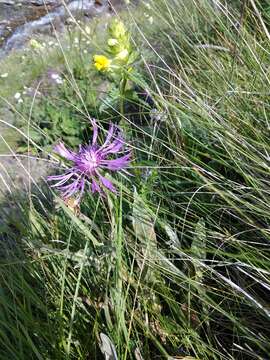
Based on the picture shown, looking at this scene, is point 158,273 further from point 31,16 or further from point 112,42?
point 31,16

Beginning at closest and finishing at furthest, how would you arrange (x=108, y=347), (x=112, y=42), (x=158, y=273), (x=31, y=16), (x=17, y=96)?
(x=108, y=347), (x=158, y=273), (x=112, y=42), (x=17, y=96), (x=31, y=16)

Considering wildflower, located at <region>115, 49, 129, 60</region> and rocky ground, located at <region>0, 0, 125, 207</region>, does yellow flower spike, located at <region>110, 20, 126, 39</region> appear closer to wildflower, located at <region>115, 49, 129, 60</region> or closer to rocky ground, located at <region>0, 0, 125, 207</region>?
wildflower, located at <region>115, 49, 129, 60</region>

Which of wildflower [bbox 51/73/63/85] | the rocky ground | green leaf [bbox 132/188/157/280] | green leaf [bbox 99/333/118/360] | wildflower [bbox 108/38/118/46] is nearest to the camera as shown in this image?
green leaf [bbox 99/333/118/360]

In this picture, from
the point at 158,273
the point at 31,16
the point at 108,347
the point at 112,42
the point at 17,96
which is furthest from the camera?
the point at 31,16

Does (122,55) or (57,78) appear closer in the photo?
(122,55)

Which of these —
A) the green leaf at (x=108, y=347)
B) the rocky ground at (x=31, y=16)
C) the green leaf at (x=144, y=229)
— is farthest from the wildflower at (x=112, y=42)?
the rocky ground at (x=31, y=16)

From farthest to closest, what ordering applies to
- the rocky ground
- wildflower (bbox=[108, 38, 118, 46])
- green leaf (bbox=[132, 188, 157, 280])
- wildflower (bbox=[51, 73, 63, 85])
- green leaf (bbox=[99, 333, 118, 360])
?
the rocky ground → wildflower (bbox=[51, 73, 63, 85]) → wildflower (bbox=[108, 38, 118, 46]) → green leaf (bbox=[132, 188, 157, 280]) → green leaf (bbox=[99, 333, 118, 360])

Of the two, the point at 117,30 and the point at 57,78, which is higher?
the point at 117,30

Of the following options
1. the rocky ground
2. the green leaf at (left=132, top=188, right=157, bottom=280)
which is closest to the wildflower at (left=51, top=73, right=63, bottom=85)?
the rocky ground

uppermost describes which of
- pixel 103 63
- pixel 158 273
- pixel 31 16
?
pixel 103 63

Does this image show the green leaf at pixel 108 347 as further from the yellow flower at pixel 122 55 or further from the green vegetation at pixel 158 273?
the yellow flower at pixel 122 55

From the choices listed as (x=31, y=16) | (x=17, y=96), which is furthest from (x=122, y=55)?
(x=31, y=16)

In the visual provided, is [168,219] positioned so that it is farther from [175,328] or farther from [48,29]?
[48,29]

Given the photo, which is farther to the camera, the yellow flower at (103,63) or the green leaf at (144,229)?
the yellow flower at (103,63)
